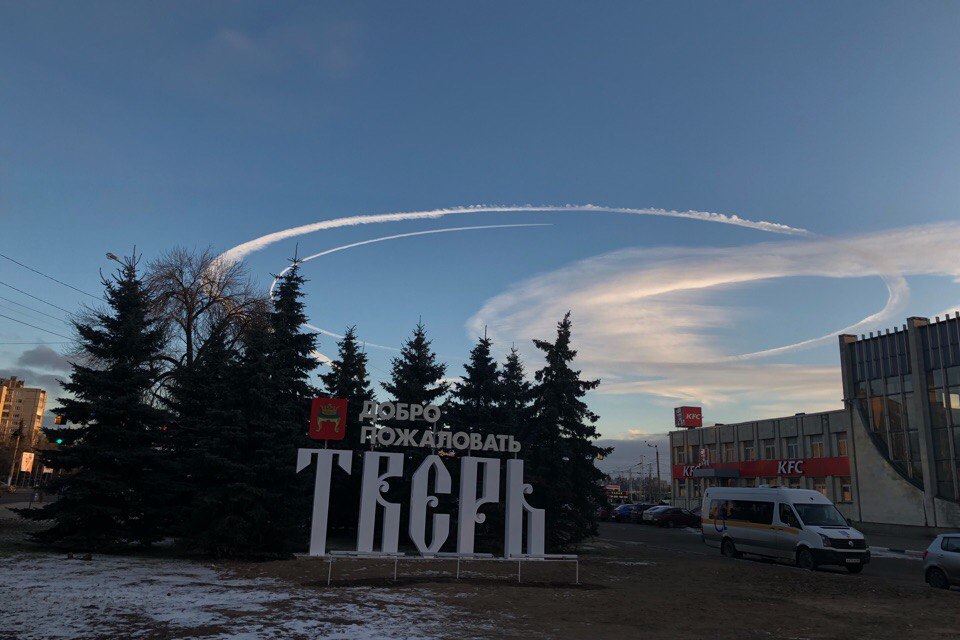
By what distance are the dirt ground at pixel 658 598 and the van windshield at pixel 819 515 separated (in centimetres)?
165

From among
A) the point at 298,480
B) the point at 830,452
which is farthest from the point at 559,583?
the point at 830,452

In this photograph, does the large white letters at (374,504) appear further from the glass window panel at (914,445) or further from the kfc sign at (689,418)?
the kfc sign at (689,418)

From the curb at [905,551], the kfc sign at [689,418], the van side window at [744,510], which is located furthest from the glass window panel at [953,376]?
the kfc sign at [689,418]

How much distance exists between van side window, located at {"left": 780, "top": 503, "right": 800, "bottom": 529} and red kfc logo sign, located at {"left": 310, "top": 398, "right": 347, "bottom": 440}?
15.0m

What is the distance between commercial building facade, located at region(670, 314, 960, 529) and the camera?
41.8 meters

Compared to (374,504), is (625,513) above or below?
below

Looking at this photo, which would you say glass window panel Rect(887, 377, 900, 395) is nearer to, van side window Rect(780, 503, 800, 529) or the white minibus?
the white minibus

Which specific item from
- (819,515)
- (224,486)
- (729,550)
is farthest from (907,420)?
(224,486)

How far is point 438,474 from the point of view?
57.8ft

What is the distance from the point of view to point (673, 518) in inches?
1848

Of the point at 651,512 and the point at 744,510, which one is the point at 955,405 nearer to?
the point at 651,512

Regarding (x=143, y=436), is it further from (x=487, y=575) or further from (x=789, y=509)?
(x=789, y=509)

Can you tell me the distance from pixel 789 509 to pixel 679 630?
12724 millimetres

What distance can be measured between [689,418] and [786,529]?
55.0m
